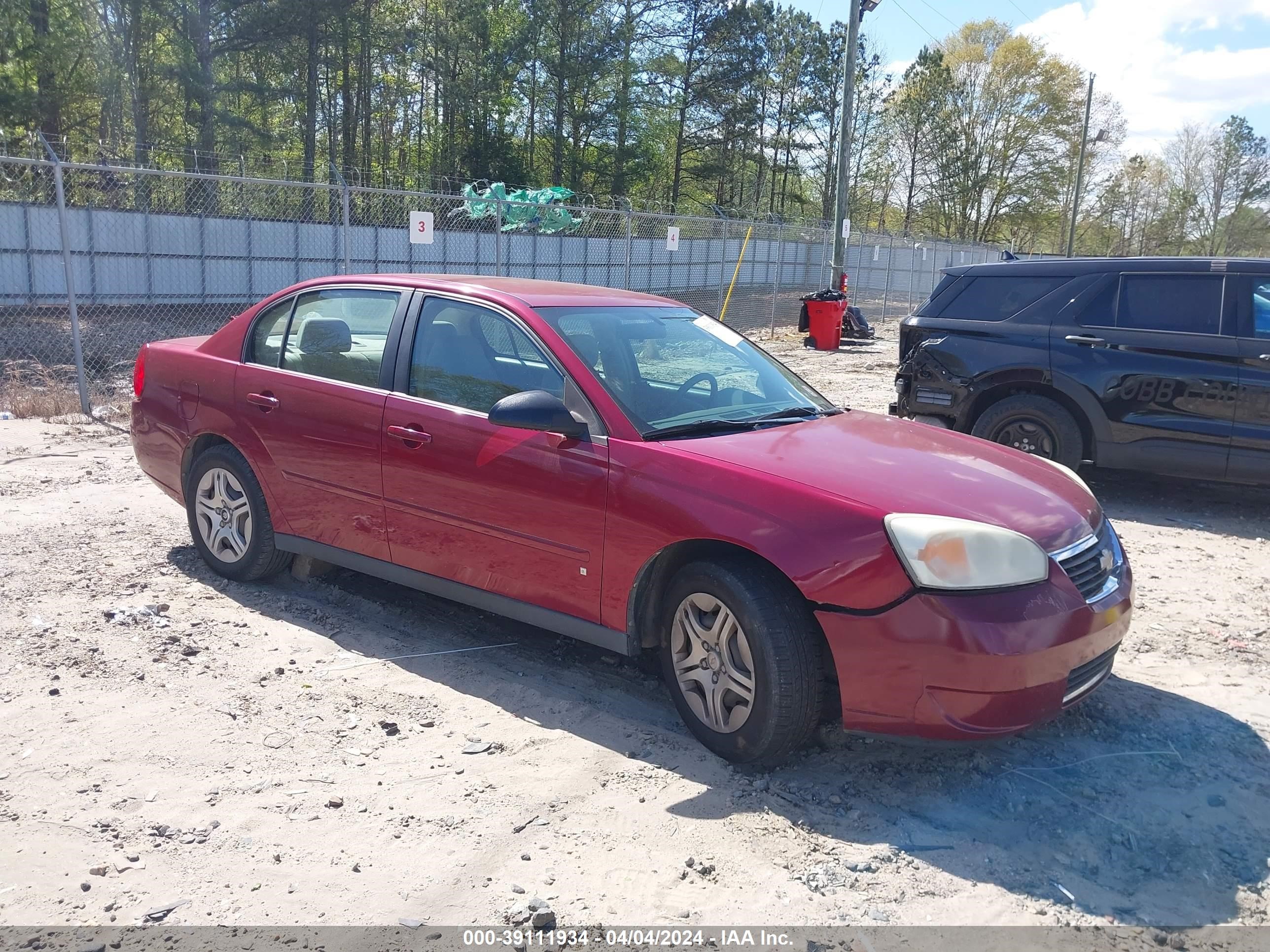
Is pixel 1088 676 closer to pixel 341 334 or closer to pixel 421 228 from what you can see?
pixel 341 334

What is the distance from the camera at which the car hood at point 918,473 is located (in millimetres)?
3443

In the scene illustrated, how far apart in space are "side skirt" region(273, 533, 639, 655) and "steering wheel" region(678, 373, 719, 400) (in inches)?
43.2

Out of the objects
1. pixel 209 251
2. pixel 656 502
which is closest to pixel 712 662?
pixel 656 502

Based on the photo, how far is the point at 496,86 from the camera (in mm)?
37969

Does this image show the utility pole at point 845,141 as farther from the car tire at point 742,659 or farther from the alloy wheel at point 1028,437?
the car tire at point 742,659

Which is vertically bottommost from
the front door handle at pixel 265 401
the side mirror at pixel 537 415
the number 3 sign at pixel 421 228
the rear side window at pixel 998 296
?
the front door handle at pixel 265 401

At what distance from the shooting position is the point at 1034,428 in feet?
25.6

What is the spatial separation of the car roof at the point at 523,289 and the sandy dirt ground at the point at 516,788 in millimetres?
1598

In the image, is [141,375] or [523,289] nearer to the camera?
[523,289]

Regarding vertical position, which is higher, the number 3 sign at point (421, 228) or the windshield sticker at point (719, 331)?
the number 3 sign at point (421, 228)

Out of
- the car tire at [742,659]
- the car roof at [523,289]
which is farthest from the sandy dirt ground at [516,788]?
the car roof at [523,289]

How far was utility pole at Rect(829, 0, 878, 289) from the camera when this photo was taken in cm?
2027

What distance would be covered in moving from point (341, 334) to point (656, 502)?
217 centimetres

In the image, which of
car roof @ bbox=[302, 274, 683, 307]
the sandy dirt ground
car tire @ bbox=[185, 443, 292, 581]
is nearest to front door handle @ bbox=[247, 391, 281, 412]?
car tire @ bbox=[185, 443, 292, 581]
